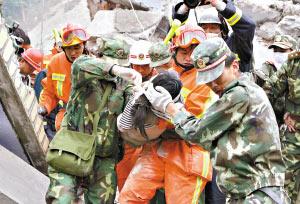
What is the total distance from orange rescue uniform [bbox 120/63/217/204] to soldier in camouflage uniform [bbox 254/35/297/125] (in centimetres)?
133

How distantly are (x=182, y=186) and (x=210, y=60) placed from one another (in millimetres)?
1160

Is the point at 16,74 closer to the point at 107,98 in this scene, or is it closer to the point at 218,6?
the point at 107,98

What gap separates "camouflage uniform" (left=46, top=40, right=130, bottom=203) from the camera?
4246 mm

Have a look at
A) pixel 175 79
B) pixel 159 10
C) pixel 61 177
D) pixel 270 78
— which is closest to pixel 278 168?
pixel 175 79

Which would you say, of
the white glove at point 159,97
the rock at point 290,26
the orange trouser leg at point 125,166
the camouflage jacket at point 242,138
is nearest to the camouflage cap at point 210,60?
the camouflage jacket at point 242,138

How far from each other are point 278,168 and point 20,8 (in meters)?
7.88

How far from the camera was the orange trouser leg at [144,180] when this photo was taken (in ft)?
14.1

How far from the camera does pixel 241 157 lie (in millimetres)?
3539

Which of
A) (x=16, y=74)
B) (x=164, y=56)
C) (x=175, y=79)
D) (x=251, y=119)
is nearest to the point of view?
(x=251, y=119)

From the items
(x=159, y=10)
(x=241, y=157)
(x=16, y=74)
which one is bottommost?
(x=159, y=10)

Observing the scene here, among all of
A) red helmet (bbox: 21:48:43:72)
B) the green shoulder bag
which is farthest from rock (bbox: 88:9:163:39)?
the green shoulder bag

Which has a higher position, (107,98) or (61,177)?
(107,98)

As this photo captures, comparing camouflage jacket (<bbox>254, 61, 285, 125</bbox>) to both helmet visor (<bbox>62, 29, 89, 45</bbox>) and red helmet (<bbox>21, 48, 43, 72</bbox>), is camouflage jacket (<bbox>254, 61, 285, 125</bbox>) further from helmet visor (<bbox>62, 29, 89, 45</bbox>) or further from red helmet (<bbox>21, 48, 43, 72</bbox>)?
red helmet (<bbox>21, 48, 43, 72</bbox>)

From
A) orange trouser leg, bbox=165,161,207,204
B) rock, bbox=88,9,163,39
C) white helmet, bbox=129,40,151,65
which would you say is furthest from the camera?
rock, bbox=88,9,163,39
